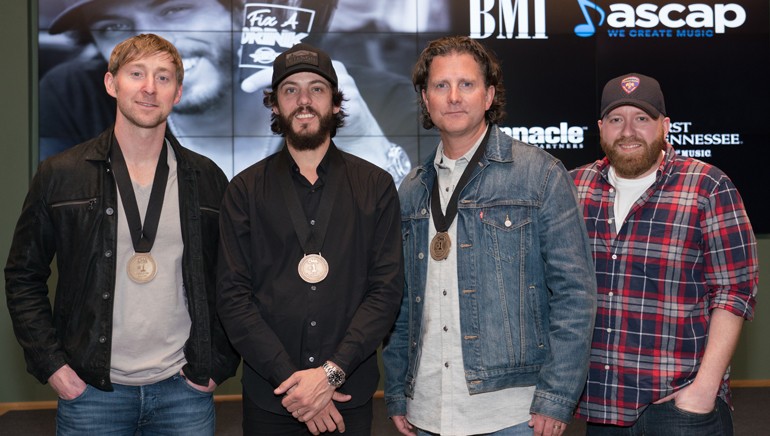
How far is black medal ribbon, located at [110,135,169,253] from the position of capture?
2582 mm

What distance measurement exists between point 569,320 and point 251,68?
4.54m

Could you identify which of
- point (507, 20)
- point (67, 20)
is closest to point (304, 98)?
point (507, 20)

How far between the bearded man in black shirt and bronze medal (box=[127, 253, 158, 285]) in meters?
0.25

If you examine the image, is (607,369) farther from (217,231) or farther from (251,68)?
(251,68)

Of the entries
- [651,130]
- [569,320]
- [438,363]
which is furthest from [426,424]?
[651,130]

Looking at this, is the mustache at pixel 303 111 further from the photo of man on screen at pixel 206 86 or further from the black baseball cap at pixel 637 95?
the photo of man on screen at pixel 206 86

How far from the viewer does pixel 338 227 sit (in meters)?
2.53

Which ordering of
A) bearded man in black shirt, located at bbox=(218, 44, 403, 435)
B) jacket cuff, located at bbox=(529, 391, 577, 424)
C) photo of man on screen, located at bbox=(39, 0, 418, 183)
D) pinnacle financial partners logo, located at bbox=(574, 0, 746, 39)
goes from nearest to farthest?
jacket cuff, located at bbox=(529, 391, 577, 424) < bearded man in black shirt, located at bbox=(218, 44, 403, 435) < photo of man on screen, located at bbox=(39, 0, 418, 183) < pinnacle financial partners logo, located at bbox=(574, 0, 746, 39)

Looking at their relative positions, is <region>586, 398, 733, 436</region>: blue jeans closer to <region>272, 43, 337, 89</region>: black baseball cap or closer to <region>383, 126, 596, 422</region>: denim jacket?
<region>383, 126, 596, 422</region>: denim jacket

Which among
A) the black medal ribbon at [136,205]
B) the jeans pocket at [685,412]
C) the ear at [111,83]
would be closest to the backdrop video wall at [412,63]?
the ear at [111,83]

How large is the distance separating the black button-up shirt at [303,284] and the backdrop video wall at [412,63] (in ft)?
12.6

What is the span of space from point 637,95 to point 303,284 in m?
1.38

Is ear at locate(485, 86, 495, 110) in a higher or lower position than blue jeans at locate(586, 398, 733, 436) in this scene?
higher

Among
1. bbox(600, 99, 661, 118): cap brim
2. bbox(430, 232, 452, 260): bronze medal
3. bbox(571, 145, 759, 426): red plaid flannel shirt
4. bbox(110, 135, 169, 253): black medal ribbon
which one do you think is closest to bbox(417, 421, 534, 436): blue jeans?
bbox(571, 145, 759, 426): red plaid flannel shirt
